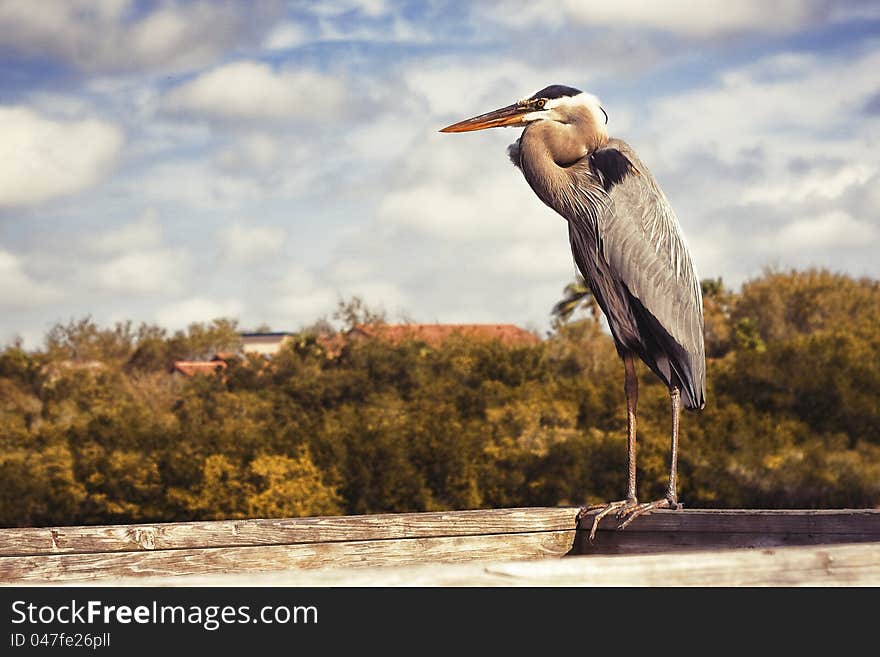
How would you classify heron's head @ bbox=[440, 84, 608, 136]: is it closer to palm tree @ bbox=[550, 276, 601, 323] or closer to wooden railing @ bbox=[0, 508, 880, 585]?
wooden railing @ bbox=[0, 508, 880, 585]

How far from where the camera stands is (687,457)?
26312mm

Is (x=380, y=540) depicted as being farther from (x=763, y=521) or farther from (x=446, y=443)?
(x=446, y=443)

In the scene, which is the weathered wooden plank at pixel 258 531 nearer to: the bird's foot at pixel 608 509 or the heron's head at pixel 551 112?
the bird's foot at pixel 608 509

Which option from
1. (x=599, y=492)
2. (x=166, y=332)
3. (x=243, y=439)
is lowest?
(x=599, y=492)

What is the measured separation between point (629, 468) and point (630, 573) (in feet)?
9.53

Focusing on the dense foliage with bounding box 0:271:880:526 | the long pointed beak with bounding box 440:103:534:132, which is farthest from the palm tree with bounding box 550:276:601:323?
the long pointed beak with bounding box 440:103:534:132

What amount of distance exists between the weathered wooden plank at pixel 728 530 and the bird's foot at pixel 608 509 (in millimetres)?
29

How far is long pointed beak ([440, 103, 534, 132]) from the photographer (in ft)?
16.0

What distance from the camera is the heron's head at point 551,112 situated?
478 cm

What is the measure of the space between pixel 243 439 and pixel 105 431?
3739 mm

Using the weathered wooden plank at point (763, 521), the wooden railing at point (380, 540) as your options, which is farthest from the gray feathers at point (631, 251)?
the wooden railing at point (380, 540)

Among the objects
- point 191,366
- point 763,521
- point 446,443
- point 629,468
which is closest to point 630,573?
point 763,521
